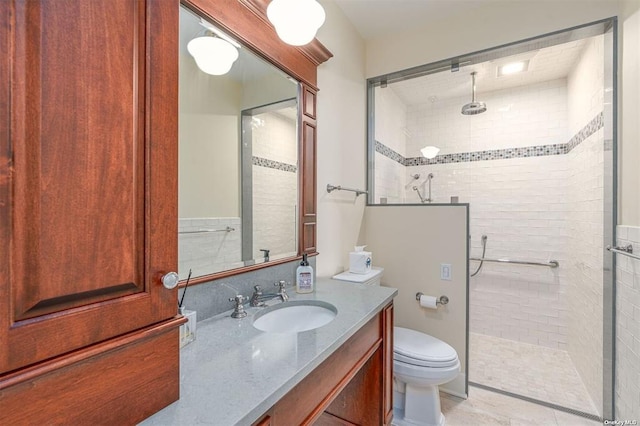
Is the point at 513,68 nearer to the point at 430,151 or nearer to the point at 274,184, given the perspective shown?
the point at 430,151

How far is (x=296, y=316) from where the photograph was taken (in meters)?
1.43

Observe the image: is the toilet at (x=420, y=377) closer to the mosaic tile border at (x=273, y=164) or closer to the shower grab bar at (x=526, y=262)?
the mosaic tile border at (x=273, y=164)

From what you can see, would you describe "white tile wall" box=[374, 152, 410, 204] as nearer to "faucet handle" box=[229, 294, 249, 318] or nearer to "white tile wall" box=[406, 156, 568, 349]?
"white tile wall" box=[406, 156, 568, 349]

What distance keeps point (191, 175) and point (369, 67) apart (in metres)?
1.99

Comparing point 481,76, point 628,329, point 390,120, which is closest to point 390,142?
point 390,120

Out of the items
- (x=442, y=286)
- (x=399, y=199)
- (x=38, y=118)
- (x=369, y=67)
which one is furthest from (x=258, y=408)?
(x=369, y=67)

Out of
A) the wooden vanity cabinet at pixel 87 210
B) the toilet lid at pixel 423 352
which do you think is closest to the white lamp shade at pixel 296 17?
the wooden vanity cabinet at pixel 87 210

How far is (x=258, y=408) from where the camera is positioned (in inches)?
26.7

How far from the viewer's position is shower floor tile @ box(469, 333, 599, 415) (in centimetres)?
207

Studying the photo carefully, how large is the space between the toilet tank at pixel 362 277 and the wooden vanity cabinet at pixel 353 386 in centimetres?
39

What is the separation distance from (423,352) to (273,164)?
4.60 ft

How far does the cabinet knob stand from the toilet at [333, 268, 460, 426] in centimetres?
153

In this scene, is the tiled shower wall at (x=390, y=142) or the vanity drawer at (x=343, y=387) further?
the tiled shower wall at (x=390, y=142)

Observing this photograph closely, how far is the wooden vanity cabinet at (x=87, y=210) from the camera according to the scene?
458 millimetres
